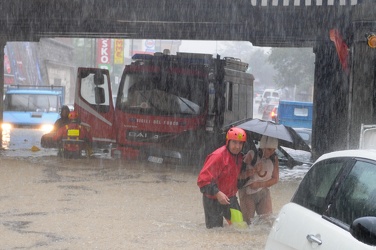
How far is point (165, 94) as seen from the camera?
19.9 metres

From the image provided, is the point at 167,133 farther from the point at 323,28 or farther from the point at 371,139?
the point at 371,139

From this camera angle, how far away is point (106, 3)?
65.0 ft

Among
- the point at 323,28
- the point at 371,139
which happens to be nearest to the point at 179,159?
the point at 323,28

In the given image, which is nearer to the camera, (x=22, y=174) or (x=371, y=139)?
(x=371, y=139)

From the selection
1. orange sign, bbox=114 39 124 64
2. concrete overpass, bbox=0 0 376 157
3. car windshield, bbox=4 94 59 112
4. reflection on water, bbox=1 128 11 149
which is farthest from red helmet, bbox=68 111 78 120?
orange sign, bbox=114 39 124 64

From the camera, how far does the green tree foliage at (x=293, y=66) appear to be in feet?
243

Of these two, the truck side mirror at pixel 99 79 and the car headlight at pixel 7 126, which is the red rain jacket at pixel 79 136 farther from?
the car headlight at pixel 7 126

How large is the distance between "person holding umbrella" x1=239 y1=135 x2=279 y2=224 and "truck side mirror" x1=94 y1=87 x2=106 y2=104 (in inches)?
454

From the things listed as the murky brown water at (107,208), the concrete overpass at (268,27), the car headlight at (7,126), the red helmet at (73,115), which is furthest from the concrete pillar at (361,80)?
the car headlight at (7,126)

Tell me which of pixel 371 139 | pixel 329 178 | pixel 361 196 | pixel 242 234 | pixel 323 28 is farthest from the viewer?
pixel 323 28

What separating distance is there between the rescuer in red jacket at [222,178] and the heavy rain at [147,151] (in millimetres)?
220

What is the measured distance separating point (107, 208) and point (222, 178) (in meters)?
3.61

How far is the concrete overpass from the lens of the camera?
15297 mm

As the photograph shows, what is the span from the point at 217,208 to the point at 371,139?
10.1 ft
